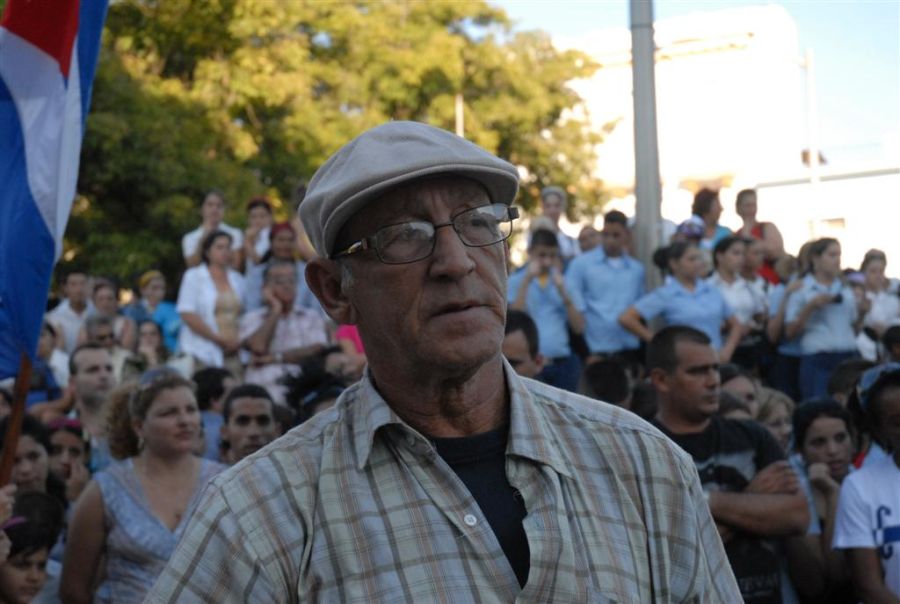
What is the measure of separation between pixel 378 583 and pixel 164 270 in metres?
22.8

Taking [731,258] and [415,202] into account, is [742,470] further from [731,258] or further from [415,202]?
[731,258]

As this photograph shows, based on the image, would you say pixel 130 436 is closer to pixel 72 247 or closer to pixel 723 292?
pixel 723 292

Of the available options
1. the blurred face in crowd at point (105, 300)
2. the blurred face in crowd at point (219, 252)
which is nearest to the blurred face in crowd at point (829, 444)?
the blurred face in crowd at point (219, 252)

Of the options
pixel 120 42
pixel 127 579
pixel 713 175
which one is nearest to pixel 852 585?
pixel 127 579

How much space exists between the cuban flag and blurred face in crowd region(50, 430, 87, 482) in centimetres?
292

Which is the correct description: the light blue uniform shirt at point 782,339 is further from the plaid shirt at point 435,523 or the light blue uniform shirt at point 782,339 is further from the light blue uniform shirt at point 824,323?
the plaid shirt at point 435,523

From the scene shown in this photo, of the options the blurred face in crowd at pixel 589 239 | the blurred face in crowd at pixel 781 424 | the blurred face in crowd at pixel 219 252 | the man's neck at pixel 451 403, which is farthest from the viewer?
the blurred face in crowd at pixel 589 239

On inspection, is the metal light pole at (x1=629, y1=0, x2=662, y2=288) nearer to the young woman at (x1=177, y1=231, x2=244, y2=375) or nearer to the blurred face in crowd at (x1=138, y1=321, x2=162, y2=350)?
the young woman at (x1=177, y1=231, x2=244, y2=375)

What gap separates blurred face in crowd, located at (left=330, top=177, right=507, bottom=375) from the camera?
7.82 feet

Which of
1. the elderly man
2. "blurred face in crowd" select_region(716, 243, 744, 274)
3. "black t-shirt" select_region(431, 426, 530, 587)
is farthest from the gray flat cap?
"blurred face in crowd" select_region(716, 243, 744, 274)

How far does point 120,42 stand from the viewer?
26.8 m

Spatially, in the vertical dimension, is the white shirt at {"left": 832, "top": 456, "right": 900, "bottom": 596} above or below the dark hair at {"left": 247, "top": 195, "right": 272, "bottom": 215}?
below

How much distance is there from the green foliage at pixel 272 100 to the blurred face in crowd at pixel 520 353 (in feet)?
52.0

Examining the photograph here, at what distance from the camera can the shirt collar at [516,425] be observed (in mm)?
2342
